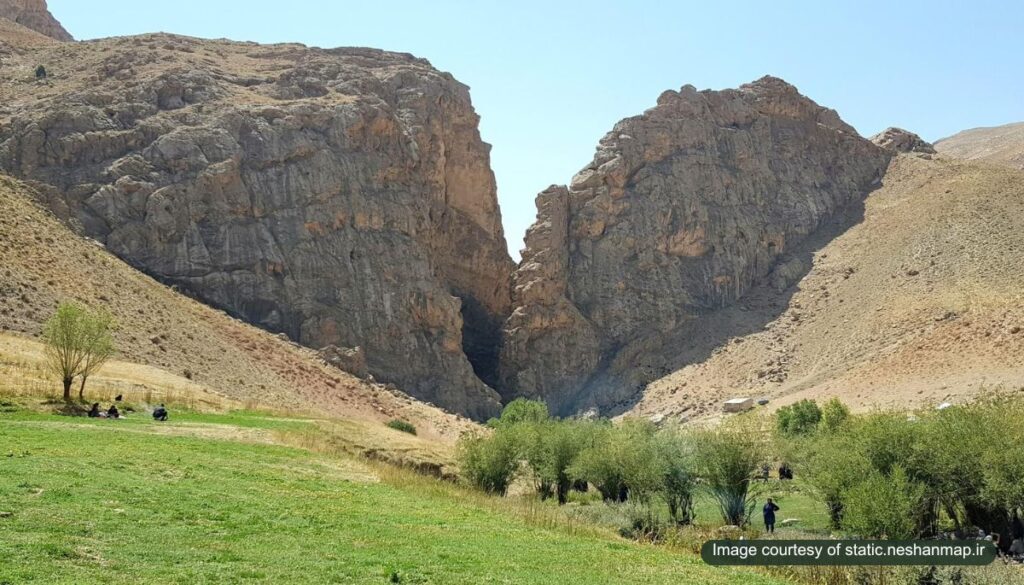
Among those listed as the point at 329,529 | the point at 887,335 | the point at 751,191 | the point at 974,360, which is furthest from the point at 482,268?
the point at 329,529

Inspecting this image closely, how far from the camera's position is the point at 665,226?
109500mm

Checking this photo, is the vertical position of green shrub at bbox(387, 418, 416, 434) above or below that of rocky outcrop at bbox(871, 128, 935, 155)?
below

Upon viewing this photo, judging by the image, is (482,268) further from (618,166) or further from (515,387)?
(618,166)

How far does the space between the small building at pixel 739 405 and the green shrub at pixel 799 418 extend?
14.3 metres

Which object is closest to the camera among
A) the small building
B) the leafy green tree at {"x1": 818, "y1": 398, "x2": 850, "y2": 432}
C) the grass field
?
the grass field

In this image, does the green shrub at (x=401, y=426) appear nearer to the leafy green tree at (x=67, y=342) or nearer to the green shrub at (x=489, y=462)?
the green shrub at (x=489, y=462)

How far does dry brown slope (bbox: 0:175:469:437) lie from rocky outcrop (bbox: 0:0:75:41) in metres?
81.4

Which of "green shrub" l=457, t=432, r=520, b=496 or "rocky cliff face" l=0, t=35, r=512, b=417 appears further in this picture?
"rocky cliff face" l=0, t=35, r=512, b=417

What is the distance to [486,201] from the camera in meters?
107

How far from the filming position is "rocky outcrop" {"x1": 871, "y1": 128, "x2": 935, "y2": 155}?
12188cm

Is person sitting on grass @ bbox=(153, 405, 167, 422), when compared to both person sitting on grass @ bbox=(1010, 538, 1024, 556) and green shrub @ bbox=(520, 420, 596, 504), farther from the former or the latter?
person sitting on grass @ bbox=(1010, 538, 1024, 556)

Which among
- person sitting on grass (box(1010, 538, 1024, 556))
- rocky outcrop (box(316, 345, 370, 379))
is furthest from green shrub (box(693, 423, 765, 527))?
rocky outcrop (box(316, 345, 370, 379))

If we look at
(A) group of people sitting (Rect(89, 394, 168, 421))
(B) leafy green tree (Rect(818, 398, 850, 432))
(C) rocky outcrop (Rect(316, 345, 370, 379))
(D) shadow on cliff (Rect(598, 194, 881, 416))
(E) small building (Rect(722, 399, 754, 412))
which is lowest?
(A) group of people sitting (Rect(89, 394, 168, 421))

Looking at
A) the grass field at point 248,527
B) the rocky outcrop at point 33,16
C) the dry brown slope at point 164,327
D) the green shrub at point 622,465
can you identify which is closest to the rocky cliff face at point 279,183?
the dry brown slope at point 164,327
